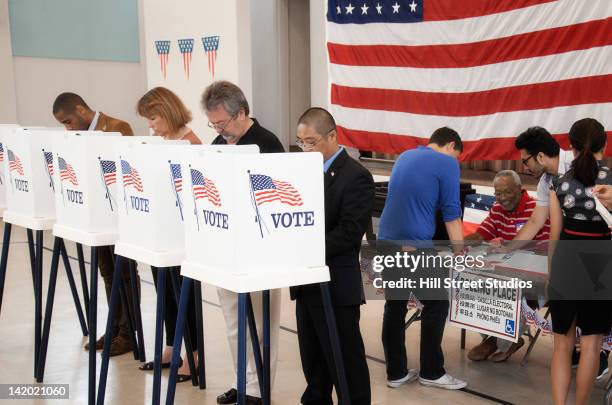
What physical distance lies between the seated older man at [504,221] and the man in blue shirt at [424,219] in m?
0.45

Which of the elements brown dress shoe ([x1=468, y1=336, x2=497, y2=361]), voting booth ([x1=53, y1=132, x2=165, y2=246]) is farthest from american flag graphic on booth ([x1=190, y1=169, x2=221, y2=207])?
brown dress shoe ([x1=468, y1=336, x2=497, y2=361])

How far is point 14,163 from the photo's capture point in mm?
3787

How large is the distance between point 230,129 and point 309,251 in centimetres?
92

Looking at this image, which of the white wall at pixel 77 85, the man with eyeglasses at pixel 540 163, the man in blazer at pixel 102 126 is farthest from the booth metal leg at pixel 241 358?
the white wall at pixel 77 85

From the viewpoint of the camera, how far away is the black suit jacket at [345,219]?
2662 millimetres

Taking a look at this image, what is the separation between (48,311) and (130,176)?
3.68 ft

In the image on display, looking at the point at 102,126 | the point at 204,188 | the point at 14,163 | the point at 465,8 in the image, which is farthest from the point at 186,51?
the point at 204,188

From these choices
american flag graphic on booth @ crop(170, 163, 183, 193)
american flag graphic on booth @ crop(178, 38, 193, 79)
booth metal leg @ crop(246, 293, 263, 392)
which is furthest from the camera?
american flag graphic on booth @ crop(178, 38, 193, 79)

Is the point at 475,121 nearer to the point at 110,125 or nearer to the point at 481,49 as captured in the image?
the point at 481,49

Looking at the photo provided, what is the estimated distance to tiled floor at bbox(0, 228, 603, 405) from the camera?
3482 millimetres

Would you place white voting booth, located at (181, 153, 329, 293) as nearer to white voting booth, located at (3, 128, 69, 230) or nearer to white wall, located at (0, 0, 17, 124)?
white voting booth, located at (3, 128, 69, 230)

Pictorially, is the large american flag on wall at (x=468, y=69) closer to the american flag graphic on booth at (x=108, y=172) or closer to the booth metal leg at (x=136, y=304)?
the booth metal leg at (x=136, y=304)

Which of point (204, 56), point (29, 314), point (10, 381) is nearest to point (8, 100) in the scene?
point (204, 56)

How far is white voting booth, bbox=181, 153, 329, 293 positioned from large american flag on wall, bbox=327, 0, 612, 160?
11.7 ft
